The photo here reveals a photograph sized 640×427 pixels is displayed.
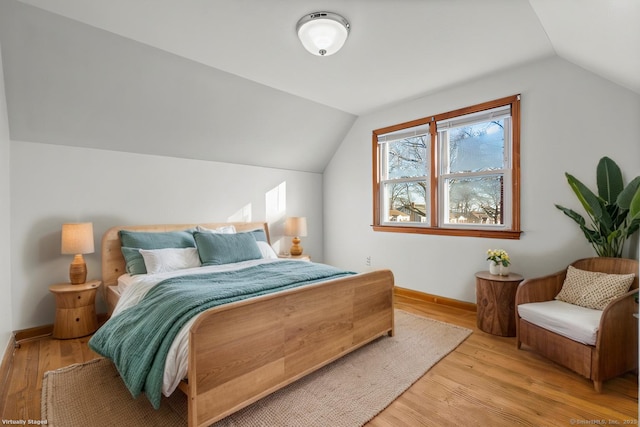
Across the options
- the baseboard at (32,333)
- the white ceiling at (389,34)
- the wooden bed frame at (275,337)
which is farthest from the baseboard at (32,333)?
the white ceiling at (389,34)

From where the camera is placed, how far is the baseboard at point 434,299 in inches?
137

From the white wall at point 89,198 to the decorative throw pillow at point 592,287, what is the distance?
3.54 meters

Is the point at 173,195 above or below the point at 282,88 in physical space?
below

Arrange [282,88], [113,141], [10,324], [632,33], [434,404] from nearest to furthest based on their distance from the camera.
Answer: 1. [632,33]
2. [434,404]
3. [10,324]
4. [113,141]
5. [282,88]

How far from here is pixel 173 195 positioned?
11.9 feet

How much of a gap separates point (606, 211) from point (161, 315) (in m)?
3.34

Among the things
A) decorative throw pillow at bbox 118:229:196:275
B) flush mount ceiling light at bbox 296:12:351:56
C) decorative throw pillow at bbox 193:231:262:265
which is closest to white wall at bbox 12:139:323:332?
decorative throw pillow at bbox 118:229:196:275

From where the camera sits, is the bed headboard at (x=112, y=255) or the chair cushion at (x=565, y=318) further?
the bed headboard at (x=112, y=255)

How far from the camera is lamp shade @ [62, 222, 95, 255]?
274cm

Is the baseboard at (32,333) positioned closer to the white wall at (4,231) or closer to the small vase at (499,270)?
the white wall at (4,231)

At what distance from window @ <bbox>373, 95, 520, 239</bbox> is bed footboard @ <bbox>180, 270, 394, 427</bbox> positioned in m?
1.66

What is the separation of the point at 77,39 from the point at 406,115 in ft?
11.0

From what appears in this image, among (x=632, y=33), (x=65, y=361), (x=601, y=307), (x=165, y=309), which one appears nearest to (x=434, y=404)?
(x=601, y=307)

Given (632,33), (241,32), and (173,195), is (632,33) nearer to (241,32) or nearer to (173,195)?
(241,32)
